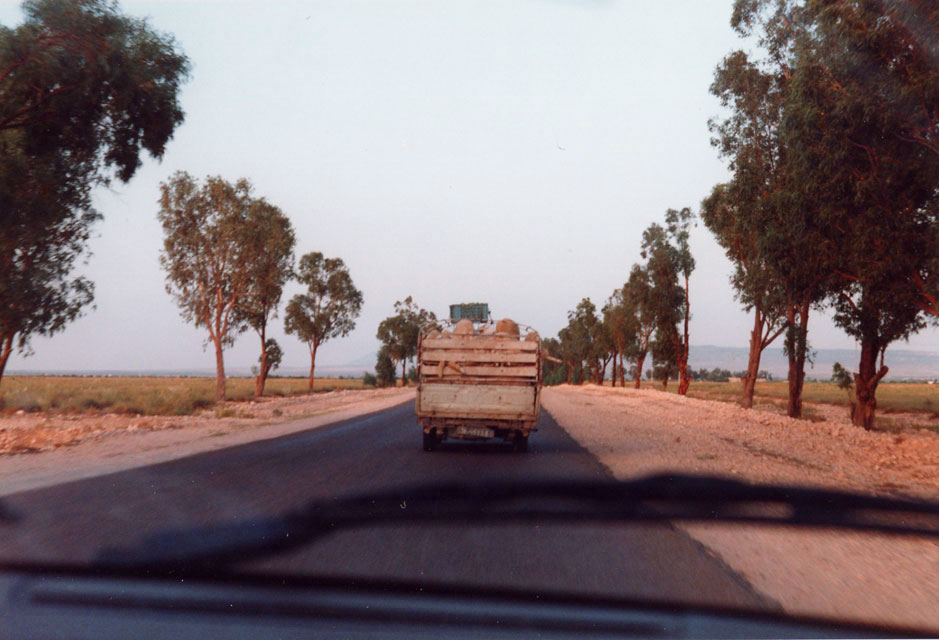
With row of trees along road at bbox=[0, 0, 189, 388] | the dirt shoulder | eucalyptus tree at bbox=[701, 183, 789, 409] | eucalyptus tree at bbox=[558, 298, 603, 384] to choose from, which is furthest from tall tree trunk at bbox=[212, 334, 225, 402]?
eucalyptus tree at bbox=[558, 298, 603, 384]

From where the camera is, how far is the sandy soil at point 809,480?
14.1 feet

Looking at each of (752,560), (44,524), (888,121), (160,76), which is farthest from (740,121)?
(44,524)

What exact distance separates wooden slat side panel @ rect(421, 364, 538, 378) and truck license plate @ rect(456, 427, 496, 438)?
1075mm

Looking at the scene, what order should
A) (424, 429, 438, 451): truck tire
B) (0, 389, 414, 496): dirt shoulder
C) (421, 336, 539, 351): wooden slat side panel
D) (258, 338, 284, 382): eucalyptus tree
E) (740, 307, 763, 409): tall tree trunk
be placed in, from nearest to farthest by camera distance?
(0, 389, 414, 496): dirt shoulder, (424, 429, 438, 451): truck tire, (421, 336, 539, 351): wooden slat side panel, (740, 307, 763, 409): tall tree trunk, (258, 338, 284, 382): eucalyptus tree

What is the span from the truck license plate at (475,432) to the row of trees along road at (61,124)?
9.38 m

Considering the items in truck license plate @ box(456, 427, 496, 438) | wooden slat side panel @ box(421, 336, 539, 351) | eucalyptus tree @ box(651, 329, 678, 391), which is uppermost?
eucalyptus tree @ box(651, 329, 678, 391)

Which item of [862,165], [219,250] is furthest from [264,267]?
[862,165]

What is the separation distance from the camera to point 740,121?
25562mm

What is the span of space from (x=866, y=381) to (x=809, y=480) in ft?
57.5

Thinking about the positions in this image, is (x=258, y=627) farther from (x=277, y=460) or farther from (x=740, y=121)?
(x=740, y=121)

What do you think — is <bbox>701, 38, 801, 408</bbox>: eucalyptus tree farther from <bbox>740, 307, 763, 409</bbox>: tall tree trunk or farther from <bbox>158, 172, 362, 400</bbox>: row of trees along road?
<bbox>158, 172, 362, 400</bbox>: row of trees along road

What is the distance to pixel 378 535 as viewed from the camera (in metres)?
5.69

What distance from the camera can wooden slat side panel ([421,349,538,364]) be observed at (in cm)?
1363

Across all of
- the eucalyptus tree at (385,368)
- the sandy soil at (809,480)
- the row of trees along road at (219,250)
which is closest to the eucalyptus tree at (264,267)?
the row of trees along road at (219,250)
